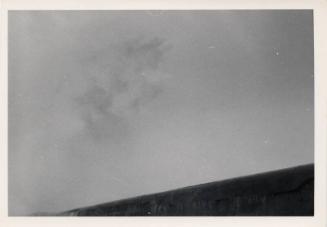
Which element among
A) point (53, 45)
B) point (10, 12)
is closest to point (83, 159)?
point (53, 45)

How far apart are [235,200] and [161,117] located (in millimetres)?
265

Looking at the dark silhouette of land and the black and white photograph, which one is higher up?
the black and white photograph

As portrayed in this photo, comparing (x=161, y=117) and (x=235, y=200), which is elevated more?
(x=161, y=117)

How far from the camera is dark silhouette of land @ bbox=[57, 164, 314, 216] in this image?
873 mm

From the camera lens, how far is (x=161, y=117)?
87 centimetres

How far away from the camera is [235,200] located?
0.88 meters

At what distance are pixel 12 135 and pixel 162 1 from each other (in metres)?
0.49

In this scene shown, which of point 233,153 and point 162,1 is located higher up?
point 162,1

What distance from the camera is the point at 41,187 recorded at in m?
0.87

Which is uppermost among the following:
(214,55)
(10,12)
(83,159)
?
(10,12)

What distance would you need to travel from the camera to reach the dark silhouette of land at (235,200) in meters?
0.87
